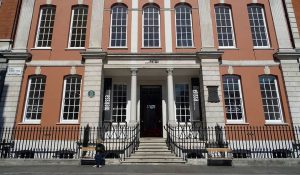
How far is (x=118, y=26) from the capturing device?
16.3 meters

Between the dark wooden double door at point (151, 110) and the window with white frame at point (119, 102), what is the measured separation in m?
1.18

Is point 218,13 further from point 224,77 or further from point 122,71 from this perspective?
point 122,71

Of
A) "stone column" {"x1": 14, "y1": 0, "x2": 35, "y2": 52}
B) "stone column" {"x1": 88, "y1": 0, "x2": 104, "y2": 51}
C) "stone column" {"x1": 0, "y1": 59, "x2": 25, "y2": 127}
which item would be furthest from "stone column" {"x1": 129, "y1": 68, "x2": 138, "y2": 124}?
"stone column" {"x1": 14, "y1": 0, "x2": 35, "y2": 52}

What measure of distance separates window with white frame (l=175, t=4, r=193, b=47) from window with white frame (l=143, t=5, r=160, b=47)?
133cm

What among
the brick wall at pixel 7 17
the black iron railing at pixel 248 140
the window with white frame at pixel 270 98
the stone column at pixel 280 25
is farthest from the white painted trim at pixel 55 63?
the stone column at pixel 280 25

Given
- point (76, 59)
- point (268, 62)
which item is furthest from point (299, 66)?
point (76, 59)

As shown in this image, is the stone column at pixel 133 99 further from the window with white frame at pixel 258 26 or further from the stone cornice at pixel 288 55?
the stone cornice at pixel 288 55

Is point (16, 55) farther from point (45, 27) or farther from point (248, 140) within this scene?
point (248, 140)

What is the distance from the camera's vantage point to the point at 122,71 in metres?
15.4

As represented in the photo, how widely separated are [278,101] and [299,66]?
268cm

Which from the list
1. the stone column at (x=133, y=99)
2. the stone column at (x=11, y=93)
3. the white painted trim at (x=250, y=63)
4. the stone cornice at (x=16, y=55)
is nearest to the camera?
the stone column at (x=11, y=93)

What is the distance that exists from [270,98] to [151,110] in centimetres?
746

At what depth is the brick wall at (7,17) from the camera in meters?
16.1

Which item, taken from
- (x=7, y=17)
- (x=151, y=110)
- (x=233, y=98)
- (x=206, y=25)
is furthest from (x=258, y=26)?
(x=7, y=17)
